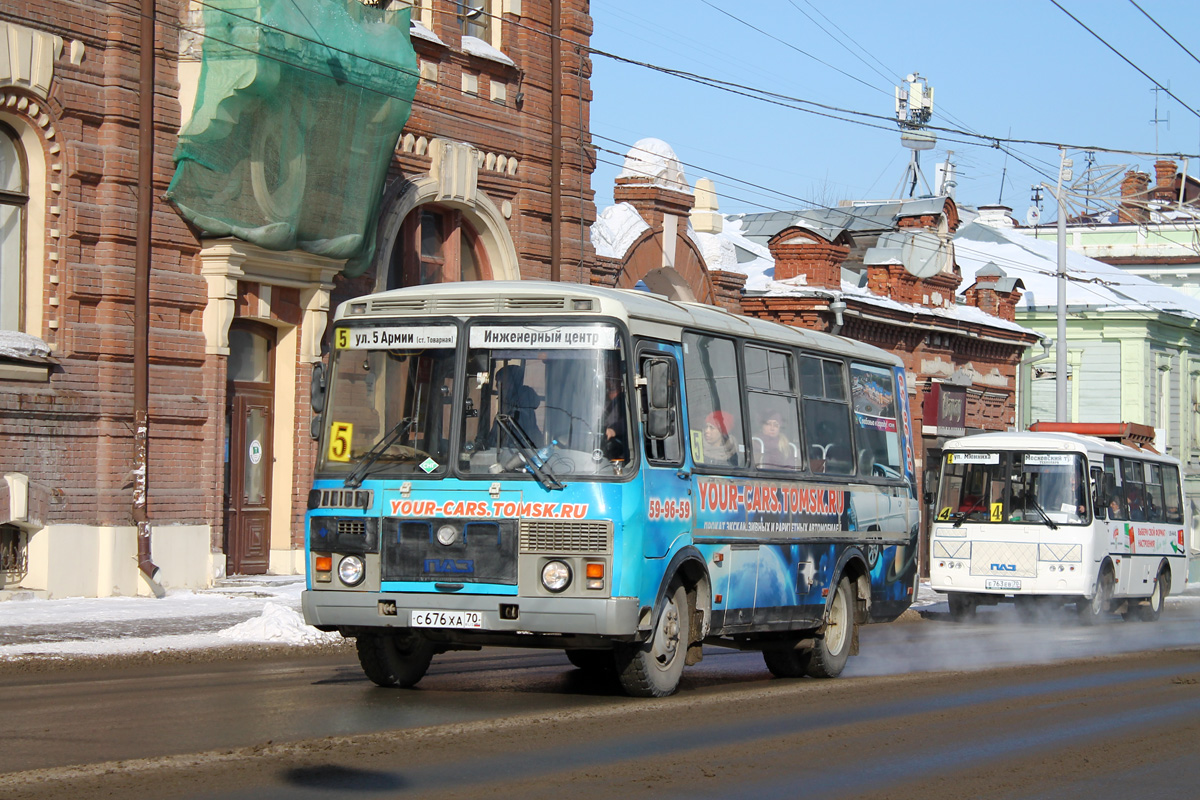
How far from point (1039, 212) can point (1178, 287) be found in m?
10.0

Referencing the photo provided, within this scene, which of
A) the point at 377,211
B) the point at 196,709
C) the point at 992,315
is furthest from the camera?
the point at 992,315

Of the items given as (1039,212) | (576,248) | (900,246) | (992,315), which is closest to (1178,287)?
(1039,212)

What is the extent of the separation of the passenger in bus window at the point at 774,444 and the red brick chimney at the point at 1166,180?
2610 inches

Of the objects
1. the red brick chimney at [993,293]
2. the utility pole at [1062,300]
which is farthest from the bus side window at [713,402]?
the red brick chimney at [993,293]

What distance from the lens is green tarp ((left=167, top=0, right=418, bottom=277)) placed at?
18859 mm

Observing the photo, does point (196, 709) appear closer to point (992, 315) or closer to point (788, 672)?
point (788, 672)

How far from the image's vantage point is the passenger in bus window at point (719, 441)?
12.1m

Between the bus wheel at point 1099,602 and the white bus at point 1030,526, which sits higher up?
the white bus at point 1030,526

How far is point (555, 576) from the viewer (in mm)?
10664

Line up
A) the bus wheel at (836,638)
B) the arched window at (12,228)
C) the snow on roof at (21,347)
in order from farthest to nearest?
the arched window at (12,228) < the snow on roof at (21,347) < the bus wheel at (836,638)

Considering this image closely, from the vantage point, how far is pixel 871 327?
3459 centimetres

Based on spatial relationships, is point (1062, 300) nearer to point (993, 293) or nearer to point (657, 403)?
point (993, 293)

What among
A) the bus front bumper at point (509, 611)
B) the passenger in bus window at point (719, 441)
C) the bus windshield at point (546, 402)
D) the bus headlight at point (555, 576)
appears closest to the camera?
the bus front bumper at point (509, 611)

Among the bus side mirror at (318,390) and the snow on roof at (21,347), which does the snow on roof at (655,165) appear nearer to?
the snow on roof at (21,347)
